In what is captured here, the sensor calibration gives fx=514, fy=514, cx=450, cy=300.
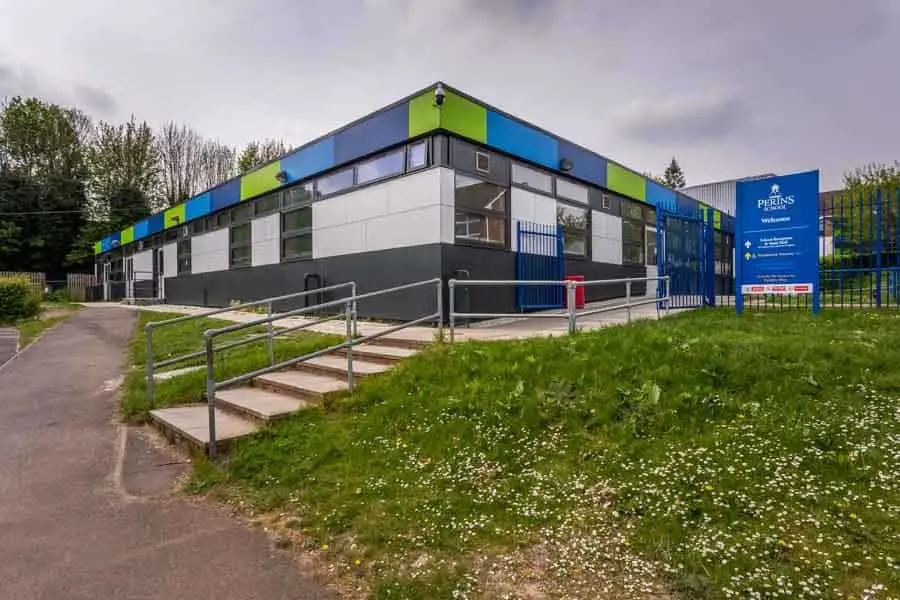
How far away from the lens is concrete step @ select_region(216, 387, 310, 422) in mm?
4918

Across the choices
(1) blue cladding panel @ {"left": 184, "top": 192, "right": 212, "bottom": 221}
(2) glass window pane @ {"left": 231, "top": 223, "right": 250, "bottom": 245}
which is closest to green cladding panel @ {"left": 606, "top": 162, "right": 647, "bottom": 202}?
(2) glass window pane @ {"left": 231, "top": 223, "right": 250, "bottom": 245}

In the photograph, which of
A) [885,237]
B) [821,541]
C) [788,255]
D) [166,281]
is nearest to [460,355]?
[821,541]

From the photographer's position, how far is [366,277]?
35.6 ft

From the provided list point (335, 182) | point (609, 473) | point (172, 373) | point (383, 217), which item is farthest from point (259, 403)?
point (335, 182)

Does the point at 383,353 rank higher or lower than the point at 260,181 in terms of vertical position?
lower

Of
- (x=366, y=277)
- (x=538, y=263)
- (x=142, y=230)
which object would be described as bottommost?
(x=366, y=277)

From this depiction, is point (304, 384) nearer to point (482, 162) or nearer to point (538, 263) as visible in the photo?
point (482, 162)

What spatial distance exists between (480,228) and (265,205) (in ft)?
25.4

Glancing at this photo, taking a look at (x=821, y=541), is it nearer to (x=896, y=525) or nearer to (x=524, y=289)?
(x=896, y=525)

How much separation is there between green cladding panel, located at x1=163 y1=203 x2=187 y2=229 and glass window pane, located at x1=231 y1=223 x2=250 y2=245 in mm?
5313

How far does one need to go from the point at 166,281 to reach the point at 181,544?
72.8 ft

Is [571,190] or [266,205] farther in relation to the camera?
[266,205]

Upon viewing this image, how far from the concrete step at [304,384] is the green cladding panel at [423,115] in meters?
5.11

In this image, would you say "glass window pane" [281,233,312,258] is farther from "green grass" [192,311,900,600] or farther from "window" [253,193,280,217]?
"green grass" [192,311,900,600]
